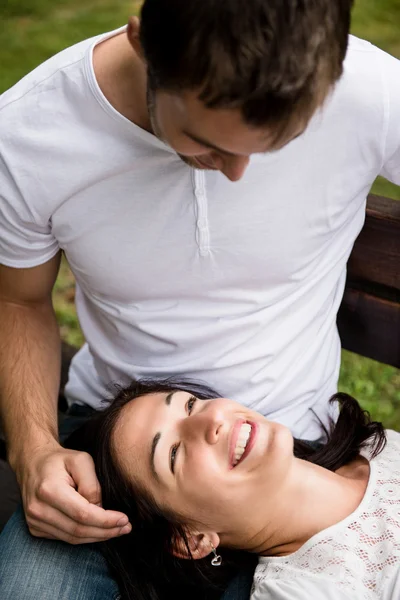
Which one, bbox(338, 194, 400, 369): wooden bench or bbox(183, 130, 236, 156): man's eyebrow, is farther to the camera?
bbox(338, 194, 400, 369): wooden bench

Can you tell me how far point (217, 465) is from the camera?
2340 mm

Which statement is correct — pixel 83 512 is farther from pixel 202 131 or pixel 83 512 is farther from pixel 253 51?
pixel 253 51

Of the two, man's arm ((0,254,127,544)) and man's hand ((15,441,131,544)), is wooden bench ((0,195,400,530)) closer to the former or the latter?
man's arm ((0,254,127,544))

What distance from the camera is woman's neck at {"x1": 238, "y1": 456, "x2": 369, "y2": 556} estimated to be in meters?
2.37

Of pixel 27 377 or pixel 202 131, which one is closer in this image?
pixel 202 131

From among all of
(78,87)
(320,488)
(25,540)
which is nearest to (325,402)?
(320,488)

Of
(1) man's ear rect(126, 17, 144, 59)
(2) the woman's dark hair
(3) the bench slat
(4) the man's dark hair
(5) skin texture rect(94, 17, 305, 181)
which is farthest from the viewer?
(3) the bench slat

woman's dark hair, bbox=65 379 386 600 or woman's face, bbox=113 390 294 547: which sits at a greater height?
woman's face, bbox=113 390 294 547

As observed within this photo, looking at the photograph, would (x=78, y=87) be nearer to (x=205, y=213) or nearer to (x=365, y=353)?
(x=205, y=213)

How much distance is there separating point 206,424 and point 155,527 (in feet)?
1.22

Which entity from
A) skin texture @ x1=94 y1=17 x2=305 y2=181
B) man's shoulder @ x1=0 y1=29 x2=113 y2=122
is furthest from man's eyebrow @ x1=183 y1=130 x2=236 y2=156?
man's shoulder @ x1=0 y1=29 x2=113 y2=122

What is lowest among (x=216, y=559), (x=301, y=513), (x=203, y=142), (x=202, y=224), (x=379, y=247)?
(x=216, y=559)

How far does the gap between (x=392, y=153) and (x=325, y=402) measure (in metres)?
0.89

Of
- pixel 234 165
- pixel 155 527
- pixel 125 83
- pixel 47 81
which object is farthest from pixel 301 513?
pixel 47 81
